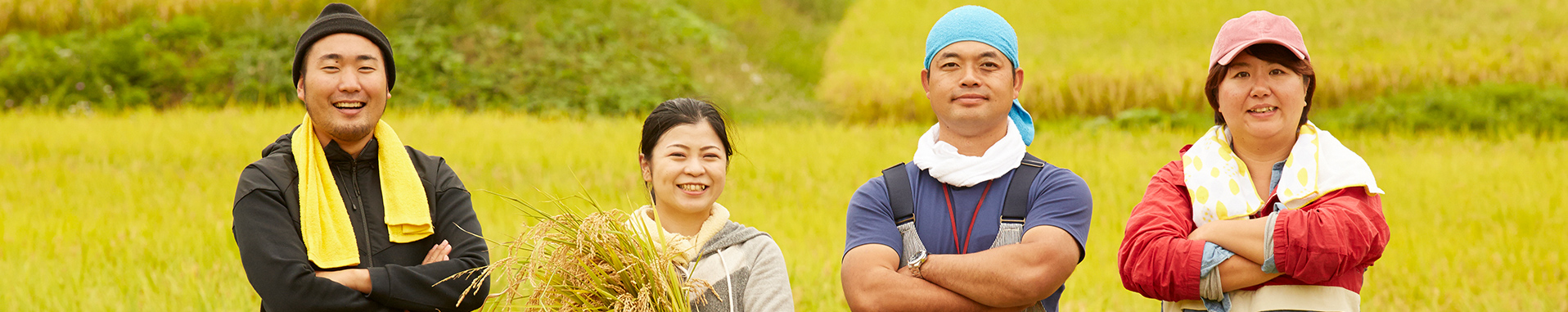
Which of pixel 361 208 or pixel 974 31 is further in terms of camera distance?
pixel 361 208

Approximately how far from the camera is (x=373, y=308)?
303cm

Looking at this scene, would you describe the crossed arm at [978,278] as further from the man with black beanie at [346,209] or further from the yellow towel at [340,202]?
the yellow towel at [340,202]

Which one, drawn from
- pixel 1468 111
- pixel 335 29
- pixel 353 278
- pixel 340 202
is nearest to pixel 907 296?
pixel 353 278

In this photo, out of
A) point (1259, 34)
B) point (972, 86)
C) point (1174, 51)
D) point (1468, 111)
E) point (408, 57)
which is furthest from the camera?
point (1174, 51)

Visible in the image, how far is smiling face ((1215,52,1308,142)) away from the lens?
2781mm

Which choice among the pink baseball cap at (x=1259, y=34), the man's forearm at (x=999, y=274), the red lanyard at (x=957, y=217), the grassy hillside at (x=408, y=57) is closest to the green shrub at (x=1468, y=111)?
Result: the grassy hillside at (x=408, y=57)

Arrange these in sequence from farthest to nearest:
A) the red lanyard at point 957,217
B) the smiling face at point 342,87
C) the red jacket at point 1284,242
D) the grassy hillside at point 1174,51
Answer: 1. the grassy hillside at point 1174,51
2. the smiling face at point 342,87
3. the red lanyard at point 957,217
4. the red jacket at point 1284,242

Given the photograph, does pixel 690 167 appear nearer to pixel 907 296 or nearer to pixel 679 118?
pixel 679 118

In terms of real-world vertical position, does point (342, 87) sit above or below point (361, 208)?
above

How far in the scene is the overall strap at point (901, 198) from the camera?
298cm

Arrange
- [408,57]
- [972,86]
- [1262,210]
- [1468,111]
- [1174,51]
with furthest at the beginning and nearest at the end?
[1174,51]
[408,57]
[1468,111]
[972,86]
[1262,210]

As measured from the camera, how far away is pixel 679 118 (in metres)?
2.87

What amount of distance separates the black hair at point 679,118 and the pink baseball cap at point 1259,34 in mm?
1369

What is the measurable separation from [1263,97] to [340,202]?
2655 millimetres
